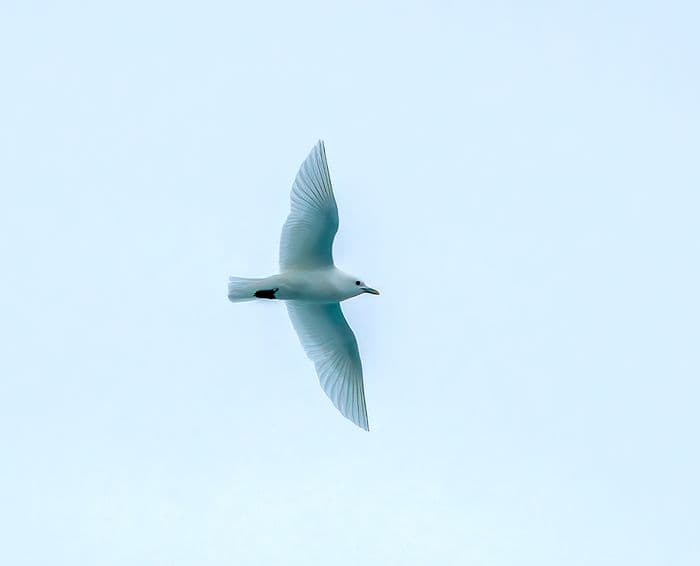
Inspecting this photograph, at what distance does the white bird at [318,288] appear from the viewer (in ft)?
81.0

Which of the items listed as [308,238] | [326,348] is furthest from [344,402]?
[308,238]

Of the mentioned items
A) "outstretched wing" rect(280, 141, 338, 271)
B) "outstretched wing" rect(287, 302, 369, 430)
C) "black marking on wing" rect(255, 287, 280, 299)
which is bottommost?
"outstretched wing" rect(287, 302, 369, 430)

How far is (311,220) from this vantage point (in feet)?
81.5

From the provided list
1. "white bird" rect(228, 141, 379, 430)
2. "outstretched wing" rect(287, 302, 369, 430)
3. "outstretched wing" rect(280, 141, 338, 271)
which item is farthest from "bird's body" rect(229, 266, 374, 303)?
"outstretched wing" rect(287, 302, 369, 430)

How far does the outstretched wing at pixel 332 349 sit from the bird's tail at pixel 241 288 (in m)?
1.17

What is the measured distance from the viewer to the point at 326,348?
1030 inches

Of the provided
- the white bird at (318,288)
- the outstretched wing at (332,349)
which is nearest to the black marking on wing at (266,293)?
the white bird at (318,288)

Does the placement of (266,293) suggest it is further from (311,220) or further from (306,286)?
(311,220)

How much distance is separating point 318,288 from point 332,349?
1255mm

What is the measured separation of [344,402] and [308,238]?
2.56 m

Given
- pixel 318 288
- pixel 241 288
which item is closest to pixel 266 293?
pixel 241 288

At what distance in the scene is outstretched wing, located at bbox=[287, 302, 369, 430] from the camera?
1023 inches

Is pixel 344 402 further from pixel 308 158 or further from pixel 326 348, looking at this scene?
pixel 308 158

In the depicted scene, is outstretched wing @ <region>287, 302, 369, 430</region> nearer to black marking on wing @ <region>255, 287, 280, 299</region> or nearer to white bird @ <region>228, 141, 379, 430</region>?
white bird @ <region>228, 141, 379, 430</region>
